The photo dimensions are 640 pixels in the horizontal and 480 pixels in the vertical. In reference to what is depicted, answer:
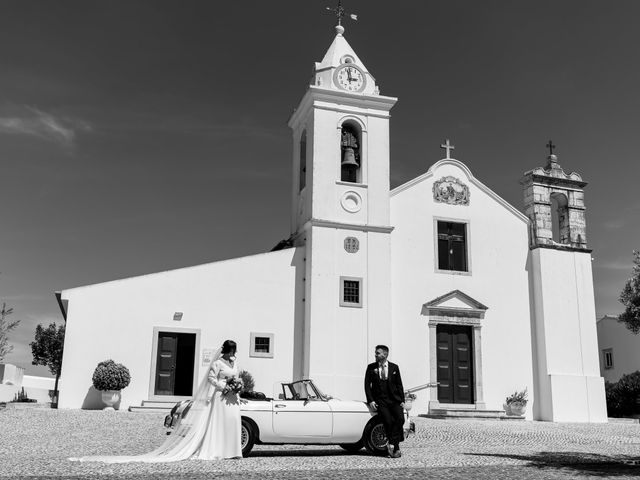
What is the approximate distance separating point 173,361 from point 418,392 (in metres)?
6.70

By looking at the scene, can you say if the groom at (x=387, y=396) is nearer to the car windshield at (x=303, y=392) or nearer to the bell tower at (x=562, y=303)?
the car windshield at (x=303, y=392)

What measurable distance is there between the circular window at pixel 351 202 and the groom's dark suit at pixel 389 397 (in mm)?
9897

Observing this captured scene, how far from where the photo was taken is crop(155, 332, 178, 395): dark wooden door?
18.5 metres

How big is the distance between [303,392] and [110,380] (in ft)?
26.1

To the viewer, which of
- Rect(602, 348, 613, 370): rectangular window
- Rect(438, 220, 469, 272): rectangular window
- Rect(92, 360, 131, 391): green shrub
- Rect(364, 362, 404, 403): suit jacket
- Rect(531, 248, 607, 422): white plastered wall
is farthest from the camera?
Rect(602, 348, 613, 370): rectangular window

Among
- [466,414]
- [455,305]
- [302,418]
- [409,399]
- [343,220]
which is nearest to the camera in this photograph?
[302,418]

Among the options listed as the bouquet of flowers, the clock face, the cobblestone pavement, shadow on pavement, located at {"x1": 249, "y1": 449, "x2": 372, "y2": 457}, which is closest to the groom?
the cobblestone pavement

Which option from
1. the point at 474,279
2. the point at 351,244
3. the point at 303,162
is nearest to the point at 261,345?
the point at 351,244

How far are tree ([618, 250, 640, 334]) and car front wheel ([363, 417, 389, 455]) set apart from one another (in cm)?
397

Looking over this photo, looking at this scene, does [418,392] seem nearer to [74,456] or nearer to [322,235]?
[322,235]

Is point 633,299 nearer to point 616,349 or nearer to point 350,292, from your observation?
point 350,292

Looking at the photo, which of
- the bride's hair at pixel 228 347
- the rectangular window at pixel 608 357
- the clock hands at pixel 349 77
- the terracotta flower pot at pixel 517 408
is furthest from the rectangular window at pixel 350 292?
the rectangular window at pixel 608 357

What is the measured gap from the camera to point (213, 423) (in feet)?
31.9

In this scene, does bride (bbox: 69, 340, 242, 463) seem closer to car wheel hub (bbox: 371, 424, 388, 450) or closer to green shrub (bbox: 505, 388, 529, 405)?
car wheel hub (bbox: 371, 424, 388, 450)
